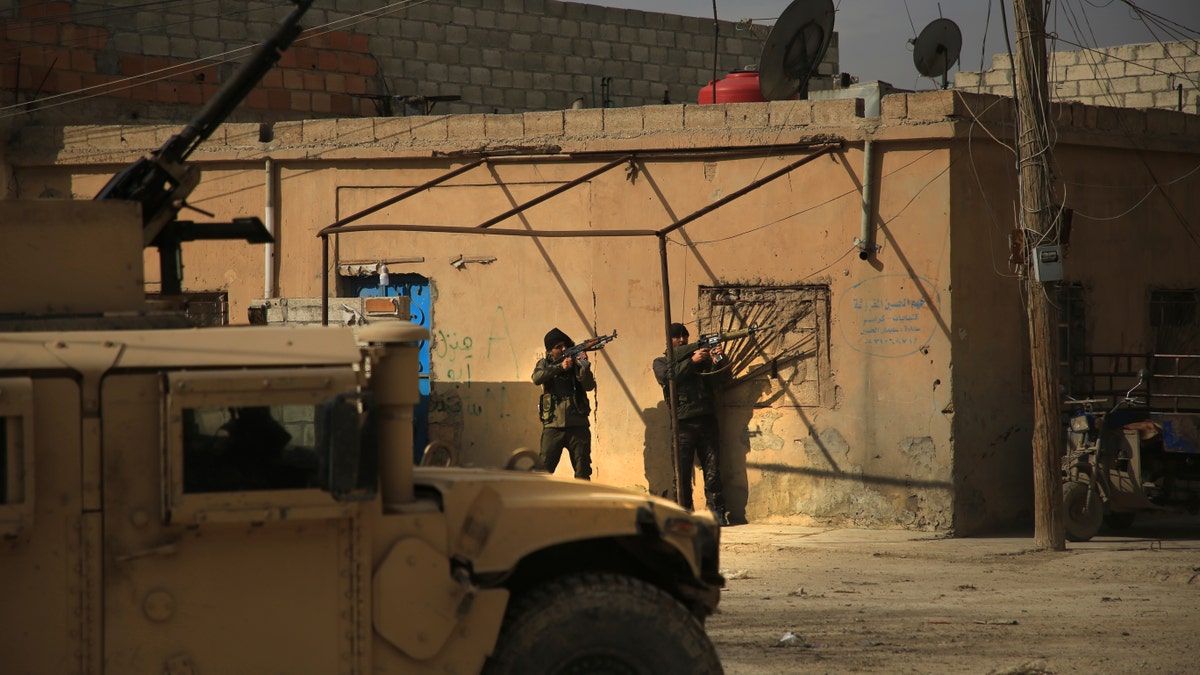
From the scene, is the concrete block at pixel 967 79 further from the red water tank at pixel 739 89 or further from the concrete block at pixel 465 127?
the concrete block at pixel 465 127

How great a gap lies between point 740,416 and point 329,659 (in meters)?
7.92

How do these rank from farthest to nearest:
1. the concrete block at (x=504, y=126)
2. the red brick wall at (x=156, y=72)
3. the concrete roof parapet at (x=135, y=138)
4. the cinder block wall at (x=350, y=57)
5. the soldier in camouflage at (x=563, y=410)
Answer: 1. the cinder block wall at (x=350, y=57)
2. the red brick wall at (x=156, y=72)
3. the concrete roof parapet at (x=135, y=138)
4. the concrete block at (x=504, y=126)
5. the soldier in camouflage at (x=563, y=410)

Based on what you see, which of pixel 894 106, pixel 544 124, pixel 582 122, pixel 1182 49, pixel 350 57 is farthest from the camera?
pixel 1182 49

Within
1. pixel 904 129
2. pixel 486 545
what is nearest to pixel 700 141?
pixel 904 129

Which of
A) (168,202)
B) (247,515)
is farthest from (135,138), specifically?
(247,515)

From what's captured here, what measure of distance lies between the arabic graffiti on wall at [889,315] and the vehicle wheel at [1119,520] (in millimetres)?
2313

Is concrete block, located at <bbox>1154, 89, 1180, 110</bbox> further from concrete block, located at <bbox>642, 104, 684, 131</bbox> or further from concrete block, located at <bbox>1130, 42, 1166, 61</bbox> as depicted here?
concrete block, located at <bbox>642, 104, 684, 131</bbox>

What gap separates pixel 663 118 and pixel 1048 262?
3986 mm

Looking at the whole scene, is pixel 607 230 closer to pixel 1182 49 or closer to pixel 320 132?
pixel 320 132

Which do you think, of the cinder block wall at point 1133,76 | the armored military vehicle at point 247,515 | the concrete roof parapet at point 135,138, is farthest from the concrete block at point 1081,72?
the armored military vehicle at point 247,515

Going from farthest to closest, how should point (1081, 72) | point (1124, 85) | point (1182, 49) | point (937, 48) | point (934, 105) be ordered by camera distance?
point (1081, 72) < point (1124, 85) < point (1182, 49) < point (937, 48) < point (934, 105)

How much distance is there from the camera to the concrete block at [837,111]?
1110 cm

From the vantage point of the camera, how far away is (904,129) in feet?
35.5

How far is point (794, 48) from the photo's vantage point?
40.4ft
